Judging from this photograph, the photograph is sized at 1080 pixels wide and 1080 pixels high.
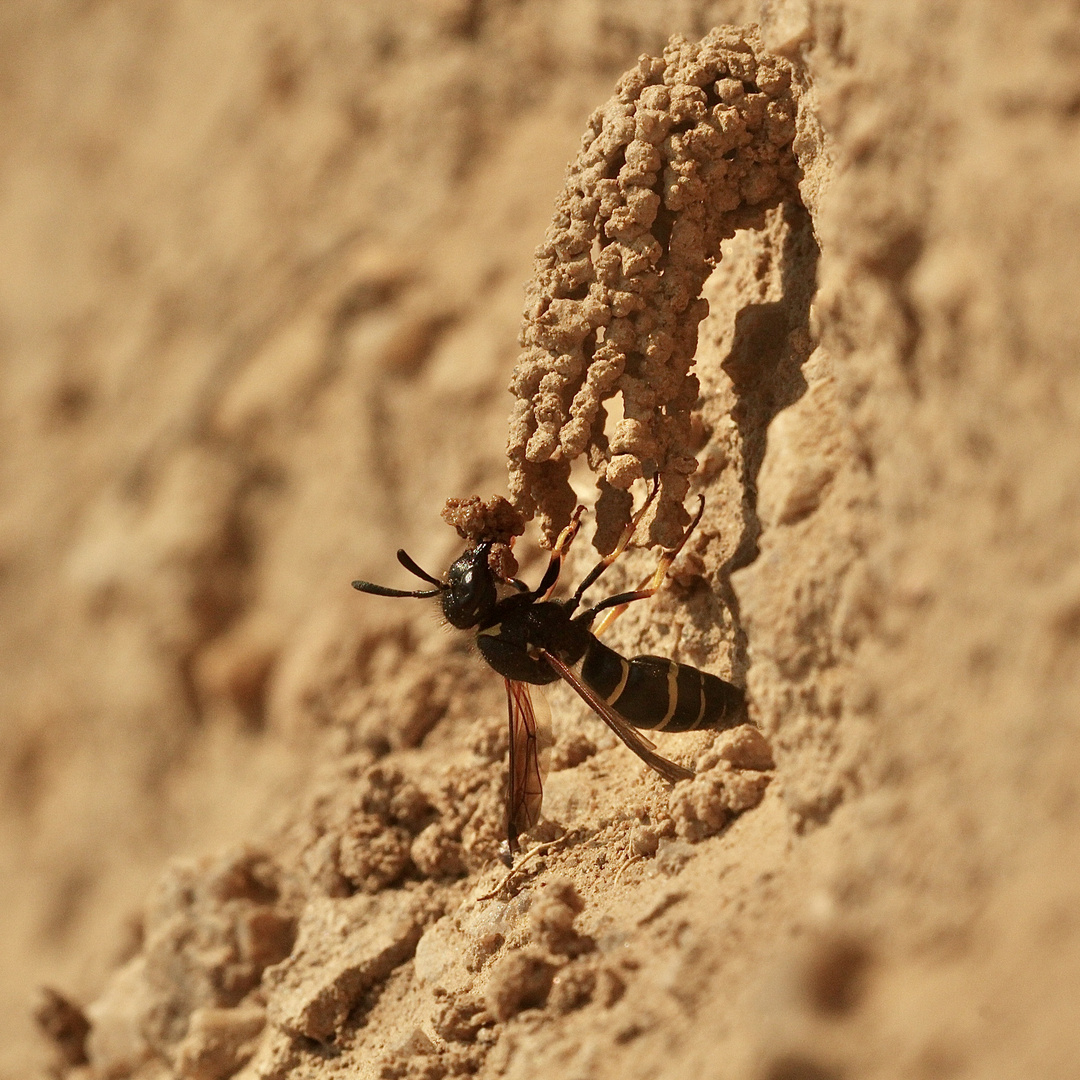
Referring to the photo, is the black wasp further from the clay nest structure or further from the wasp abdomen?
the clay nest structure

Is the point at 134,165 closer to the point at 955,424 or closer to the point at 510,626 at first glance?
the point at 510,626

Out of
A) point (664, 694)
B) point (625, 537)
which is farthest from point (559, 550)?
point (664, 694)

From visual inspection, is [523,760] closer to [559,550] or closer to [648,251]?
[559,550]

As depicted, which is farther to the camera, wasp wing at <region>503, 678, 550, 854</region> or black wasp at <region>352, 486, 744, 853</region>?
wasp wing at <region>503, 678, 550, 854</region>

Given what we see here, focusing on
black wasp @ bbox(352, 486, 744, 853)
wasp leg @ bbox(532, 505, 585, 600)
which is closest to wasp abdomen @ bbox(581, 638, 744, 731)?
black wasp @ bbox(352, 486, 744, 853)

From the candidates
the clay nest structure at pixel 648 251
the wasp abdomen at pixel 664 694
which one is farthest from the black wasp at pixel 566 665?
the clay nest structure at pixel 648 251

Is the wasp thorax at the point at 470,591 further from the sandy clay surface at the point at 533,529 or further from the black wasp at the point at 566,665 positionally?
the sandy clay surface at the point at 533,529

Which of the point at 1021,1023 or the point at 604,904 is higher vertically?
the point at 604,904

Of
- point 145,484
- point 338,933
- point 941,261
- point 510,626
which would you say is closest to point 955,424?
point 941,261
